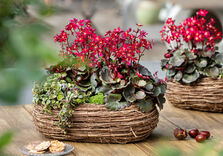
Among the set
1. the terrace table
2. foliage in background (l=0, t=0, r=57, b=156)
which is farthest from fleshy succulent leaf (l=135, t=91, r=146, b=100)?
foliage in background (l=0, t=0, r=57, b=156)

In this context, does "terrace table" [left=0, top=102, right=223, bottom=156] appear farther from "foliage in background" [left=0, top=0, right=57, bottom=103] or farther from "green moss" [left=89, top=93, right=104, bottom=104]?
"foliage in background" [left=0, top=0, right=57, bottom=103]

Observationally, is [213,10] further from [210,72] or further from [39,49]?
[39,49]

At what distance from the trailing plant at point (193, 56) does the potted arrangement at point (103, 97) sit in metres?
0.47

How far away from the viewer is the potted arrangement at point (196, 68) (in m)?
2.19

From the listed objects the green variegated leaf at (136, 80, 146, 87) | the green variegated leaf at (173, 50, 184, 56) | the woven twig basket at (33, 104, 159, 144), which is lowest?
the woven twig basket at (33, 104, 159, 144)

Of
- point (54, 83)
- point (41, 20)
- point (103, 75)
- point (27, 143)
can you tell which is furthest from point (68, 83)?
point (41, 20)

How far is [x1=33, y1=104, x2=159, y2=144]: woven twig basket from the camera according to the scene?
5.53 feet

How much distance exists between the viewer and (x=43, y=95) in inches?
69.1

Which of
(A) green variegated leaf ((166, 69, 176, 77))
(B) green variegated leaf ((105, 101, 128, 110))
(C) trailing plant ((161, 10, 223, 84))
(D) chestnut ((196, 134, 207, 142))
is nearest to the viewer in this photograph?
(B) green variegated leaf ((105, 101, 128, 110))

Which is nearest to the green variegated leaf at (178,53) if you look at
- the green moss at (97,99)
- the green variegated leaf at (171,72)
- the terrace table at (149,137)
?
the green variegated leaf at (171,72)

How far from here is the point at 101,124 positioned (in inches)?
66.5

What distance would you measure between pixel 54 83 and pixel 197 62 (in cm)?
92

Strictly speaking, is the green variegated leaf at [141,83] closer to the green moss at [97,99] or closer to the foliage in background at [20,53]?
the green moss at [97,99]

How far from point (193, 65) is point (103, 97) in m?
0.75
